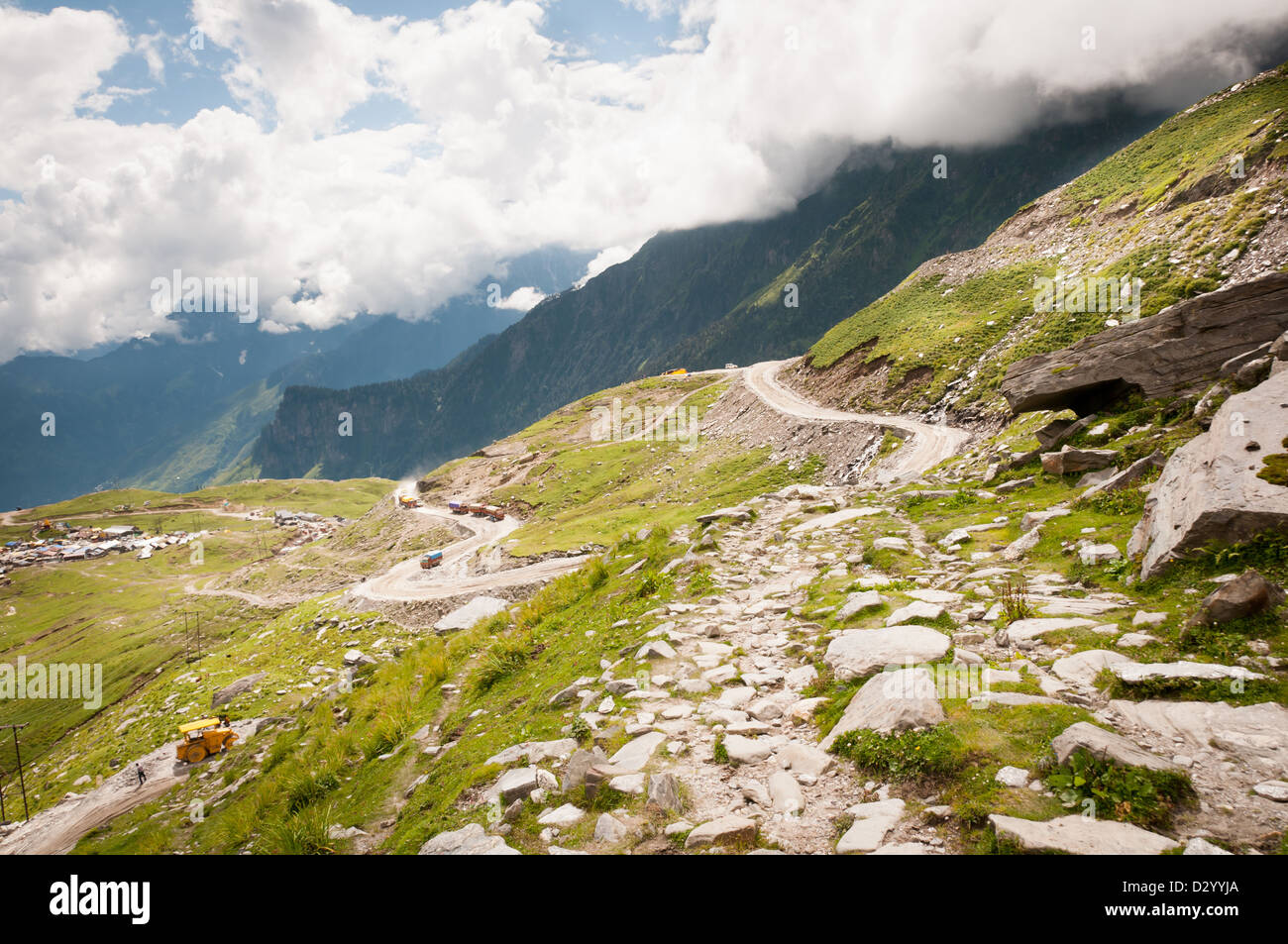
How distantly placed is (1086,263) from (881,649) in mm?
62550

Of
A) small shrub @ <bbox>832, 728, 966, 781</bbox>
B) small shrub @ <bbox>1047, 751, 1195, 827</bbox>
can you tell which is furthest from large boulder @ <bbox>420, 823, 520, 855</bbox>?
small shrub @ <bbox>1047, 751, 1195, 827</bbox>

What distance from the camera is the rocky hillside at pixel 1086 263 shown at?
124 ft

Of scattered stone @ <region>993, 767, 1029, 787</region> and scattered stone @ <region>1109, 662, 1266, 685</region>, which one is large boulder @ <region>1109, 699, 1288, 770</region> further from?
scattered stone @ <region>993, 767, 1029, 787</region>

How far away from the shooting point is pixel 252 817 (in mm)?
15062

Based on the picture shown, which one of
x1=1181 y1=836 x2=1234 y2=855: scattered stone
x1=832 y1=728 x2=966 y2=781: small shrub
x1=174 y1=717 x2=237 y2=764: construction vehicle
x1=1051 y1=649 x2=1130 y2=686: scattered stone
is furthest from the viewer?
x1=174 y1=717 x2=237 y2=764: construction vehicle

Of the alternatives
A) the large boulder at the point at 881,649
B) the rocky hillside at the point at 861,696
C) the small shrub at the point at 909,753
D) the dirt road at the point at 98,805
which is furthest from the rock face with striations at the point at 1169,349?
the dirt road at the point at 98,805

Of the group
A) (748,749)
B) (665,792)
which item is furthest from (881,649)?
(665,792)

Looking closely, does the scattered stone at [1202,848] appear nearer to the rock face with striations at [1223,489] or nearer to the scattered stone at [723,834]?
the scattered stone at [723,834]

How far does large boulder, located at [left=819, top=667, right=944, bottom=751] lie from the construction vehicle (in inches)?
1559

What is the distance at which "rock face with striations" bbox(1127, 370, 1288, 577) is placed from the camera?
9125 mm

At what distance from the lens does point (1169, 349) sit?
19.2 m

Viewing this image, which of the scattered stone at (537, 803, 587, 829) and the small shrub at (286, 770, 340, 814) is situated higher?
the scattered stone at (537, 803, 587, 829)
